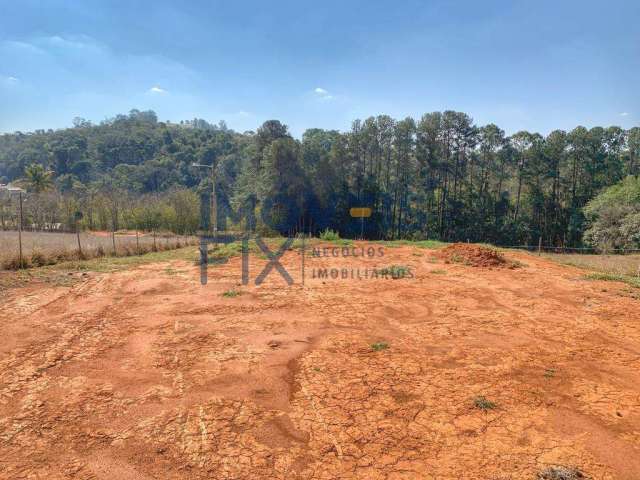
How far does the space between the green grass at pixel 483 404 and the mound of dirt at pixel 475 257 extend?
9.51 metres

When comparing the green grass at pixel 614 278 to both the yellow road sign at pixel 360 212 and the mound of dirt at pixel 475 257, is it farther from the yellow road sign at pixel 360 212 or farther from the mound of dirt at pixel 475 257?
the yellow road sign at pixel 360 212

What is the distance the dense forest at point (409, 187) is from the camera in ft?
92.2

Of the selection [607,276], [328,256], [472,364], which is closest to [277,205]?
[328,256]

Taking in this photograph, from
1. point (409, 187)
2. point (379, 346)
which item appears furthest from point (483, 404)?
point (409, 187)

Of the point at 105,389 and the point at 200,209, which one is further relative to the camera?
the point at 200,209

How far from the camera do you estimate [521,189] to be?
109 ft

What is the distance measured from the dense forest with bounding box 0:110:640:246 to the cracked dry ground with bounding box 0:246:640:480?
66.3ft

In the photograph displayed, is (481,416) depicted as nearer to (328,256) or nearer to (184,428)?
(184,428)

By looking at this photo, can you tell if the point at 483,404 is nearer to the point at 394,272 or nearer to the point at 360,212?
the point at 394,272

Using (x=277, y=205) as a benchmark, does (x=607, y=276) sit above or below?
below

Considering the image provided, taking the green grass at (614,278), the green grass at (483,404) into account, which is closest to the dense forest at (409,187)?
the green grass at (614,278)

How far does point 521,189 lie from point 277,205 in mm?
22541

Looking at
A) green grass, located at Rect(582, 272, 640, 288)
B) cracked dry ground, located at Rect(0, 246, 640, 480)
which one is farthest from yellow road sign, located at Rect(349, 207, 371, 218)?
cracked dry ground, located at Rect(0, 246, 640, 480)

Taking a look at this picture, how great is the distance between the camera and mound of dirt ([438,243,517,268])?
13109 millimetres
